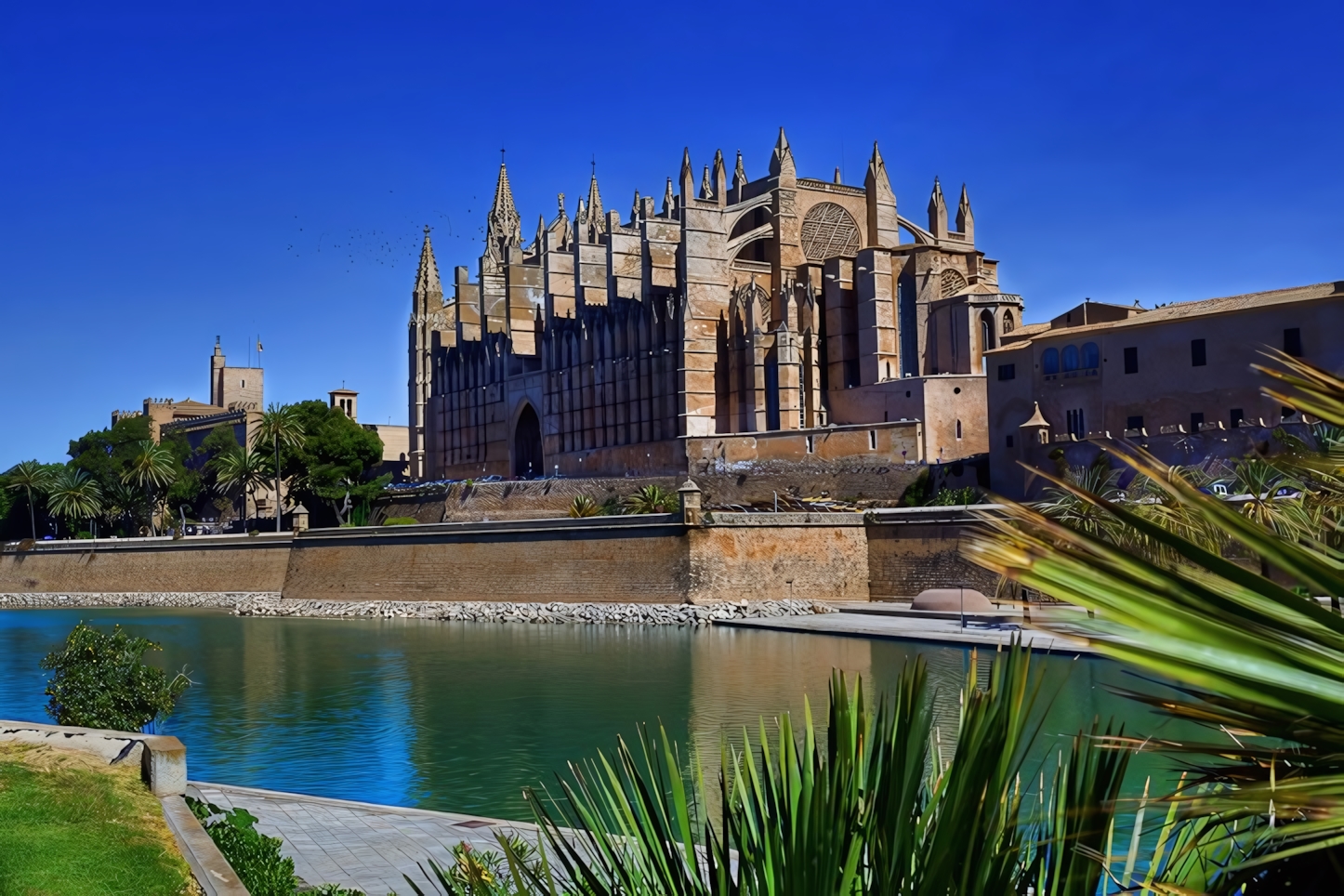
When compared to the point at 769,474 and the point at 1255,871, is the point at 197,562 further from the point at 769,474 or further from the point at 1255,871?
the point at 1255,871

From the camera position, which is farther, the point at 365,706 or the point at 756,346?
the point at 756,346

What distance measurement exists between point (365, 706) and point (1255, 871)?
69.0ft

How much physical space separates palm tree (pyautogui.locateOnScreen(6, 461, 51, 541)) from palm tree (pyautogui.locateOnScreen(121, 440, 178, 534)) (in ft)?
11.0

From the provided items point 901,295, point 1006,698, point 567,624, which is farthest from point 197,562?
point 1006,698

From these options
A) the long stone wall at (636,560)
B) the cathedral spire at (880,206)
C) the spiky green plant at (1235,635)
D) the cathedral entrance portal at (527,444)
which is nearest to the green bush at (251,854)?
the spiky green plant at (1235,635)

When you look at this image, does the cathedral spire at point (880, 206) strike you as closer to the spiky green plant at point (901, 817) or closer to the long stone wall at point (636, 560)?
the long stone wall at point (636, 560)

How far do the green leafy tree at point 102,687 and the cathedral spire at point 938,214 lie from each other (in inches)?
1557

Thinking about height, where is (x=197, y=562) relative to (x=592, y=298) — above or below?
below

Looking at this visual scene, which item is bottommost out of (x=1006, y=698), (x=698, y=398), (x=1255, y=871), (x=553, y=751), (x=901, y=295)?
(x=553, y=751)

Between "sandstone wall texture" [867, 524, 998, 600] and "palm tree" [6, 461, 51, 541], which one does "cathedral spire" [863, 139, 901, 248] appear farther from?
"palm tree" [6, 461, 51, 541]

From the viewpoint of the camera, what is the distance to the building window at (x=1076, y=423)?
34.8 m

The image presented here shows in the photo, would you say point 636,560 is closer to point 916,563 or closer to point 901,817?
point 916,563

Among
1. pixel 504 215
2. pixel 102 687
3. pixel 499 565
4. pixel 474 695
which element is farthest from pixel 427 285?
pixel 102 687

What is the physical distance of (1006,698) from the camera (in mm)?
2871
